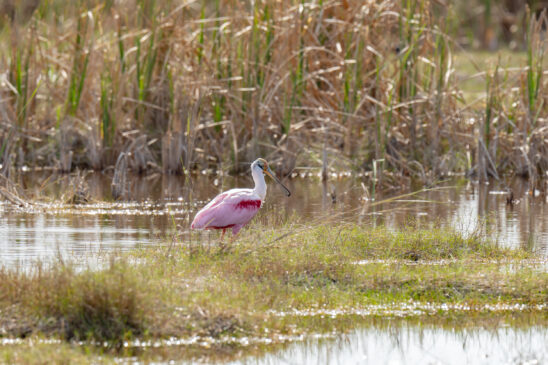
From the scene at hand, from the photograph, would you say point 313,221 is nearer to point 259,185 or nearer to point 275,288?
point 259,185

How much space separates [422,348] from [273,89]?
9822 millimetres

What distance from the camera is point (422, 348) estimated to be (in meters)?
7.22

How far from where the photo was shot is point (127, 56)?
17406 mm

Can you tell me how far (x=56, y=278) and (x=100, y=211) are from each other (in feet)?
19.9

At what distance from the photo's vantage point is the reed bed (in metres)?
16.5

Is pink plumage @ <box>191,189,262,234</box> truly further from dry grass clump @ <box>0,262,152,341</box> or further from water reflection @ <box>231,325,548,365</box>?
dry grass clump @ <box>0,262,152,341</box>

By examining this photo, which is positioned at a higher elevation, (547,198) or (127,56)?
(127,56)

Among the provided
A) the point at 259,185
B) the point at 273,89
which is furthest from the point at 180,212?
the point at 273,89

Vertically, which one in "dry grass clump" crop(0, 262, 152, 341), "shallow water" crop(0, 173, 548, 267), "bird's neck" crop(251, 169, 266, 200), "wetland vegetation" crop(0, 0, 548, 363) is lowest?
"dry grass clump" crop(0, 262, 152, 341)

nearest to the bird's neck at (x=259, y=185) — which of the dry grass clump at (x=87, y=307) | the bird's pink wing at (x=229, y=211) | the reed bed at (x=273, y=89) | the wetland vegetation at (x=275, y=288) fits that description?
the bird's pink wing at (x=229, y=211)

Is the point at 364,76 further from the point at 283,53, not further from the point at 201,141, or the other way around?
the point at 201,141

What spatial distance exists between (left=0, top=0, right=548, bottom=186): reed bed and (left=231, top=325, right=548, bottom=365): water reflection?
8.85 meters


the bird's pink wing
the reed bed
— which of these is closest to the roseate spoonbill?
the bird's pink wing

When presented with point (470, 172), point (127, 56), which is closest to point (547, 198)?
point (470, 172)
